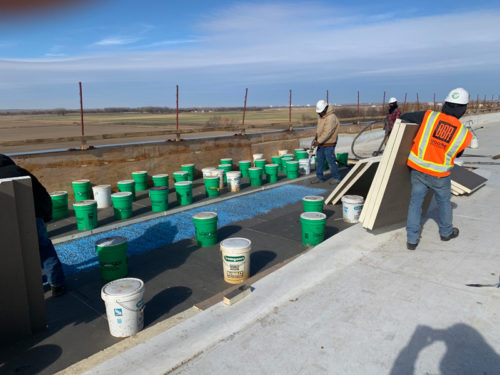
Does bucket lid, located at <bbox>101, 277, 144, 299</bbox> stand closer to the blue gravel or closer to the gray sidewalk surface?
the gray sidewalk surface

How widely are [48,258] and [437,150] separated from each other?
4.19 meters

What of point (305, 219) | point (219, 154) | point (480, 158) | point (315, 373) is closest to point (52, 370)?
point (315, 373)

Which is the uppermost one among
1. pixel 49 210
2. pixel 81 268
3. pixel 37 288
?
pixel 49 210

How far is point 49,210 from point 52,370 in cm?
157

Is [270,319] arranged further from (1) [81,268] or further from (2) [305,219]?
(1) [81,268]

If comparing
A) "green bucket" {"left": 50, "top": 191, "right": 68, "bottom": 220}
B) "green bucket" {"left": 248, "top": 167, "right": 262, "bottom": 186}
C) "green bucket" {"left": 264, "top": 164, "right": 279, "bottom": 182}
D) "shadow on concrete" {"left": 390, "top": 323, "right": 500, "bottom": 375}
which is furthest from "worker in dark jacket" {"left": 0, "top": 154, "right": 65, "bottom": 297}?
"green bucket" {"left": 264, "top": 164, "right": 279, "bottom": 182}

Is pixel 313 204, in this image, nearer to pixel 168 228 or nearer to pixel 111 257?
pixel 168 228

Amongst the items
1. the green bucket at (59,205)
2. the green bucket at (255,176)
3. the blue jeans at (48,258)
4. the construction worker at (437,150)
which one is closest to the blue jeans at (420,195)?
the construction worker at (437,150)

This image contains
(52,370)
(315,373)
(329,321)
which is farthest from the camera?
(329,321)

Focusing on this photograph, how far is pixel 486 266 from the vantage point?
3848 mm

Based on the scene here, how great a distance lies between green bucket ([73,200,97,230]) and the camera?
569cm

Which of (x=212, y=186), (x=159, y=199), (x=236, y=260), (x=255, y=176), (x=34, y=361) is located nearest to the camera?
(x=34, y=361)

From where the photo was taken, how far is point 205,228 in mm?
5047

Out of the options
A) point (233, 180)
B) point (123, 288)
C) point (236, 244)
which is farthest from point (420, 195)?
point (233, 180)
